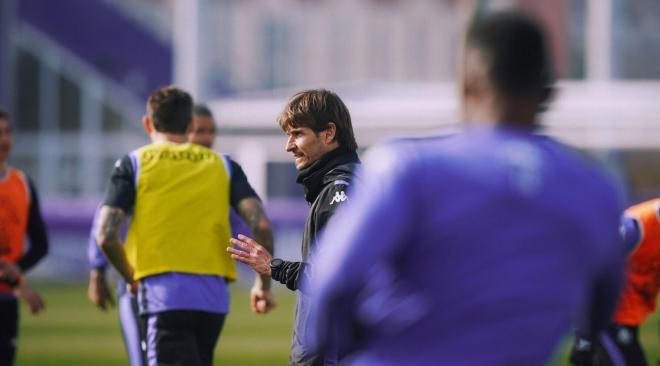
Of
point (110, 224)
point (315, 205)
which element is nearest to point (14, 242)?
point (110, 224)

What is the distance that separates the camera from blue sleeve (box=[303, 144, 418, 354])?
2752 millimetres

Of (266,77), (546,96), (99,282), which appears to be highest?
(546,96)

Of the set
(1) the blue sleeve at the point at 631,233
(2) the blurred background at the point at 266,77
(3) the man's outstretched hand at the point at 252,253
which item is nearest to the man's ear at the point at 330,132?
(3) the man's outstretched hand at the point at 252,253

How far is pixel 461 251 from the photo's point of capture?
9.21ft

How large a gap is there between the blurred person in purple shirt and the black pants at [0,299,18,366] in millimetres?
5745

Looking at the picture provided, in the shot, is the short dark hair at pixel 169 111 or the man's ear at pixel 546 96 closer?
the man's ear at pixel 546 96

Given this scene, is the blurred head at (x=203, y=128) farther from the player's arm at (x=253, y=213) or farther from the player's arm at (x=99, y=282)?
the player's arm at (x=253, y=213)

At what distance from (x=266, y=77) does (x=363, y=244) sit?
→ 5005 centimetres

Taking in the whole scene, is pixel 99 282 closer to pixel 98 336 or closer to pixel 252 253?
pixel 252 253

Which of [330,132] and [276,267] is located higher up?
[330,132]

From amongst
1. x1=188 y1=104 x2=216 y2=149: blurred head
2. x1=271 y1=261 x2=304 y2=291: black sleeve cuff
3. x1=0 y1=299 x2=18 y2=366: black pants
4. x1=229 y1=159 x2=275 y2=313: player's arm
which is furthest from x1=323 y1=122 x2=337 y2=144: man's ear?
x1=0 y1=299 x2=18 y2=366: black pants

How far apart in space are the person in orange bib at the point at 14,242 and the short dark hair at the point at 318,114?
330cm

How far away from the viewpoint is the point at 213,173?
22.3 feet

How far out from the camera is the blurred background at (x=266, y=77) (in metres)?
31.0
